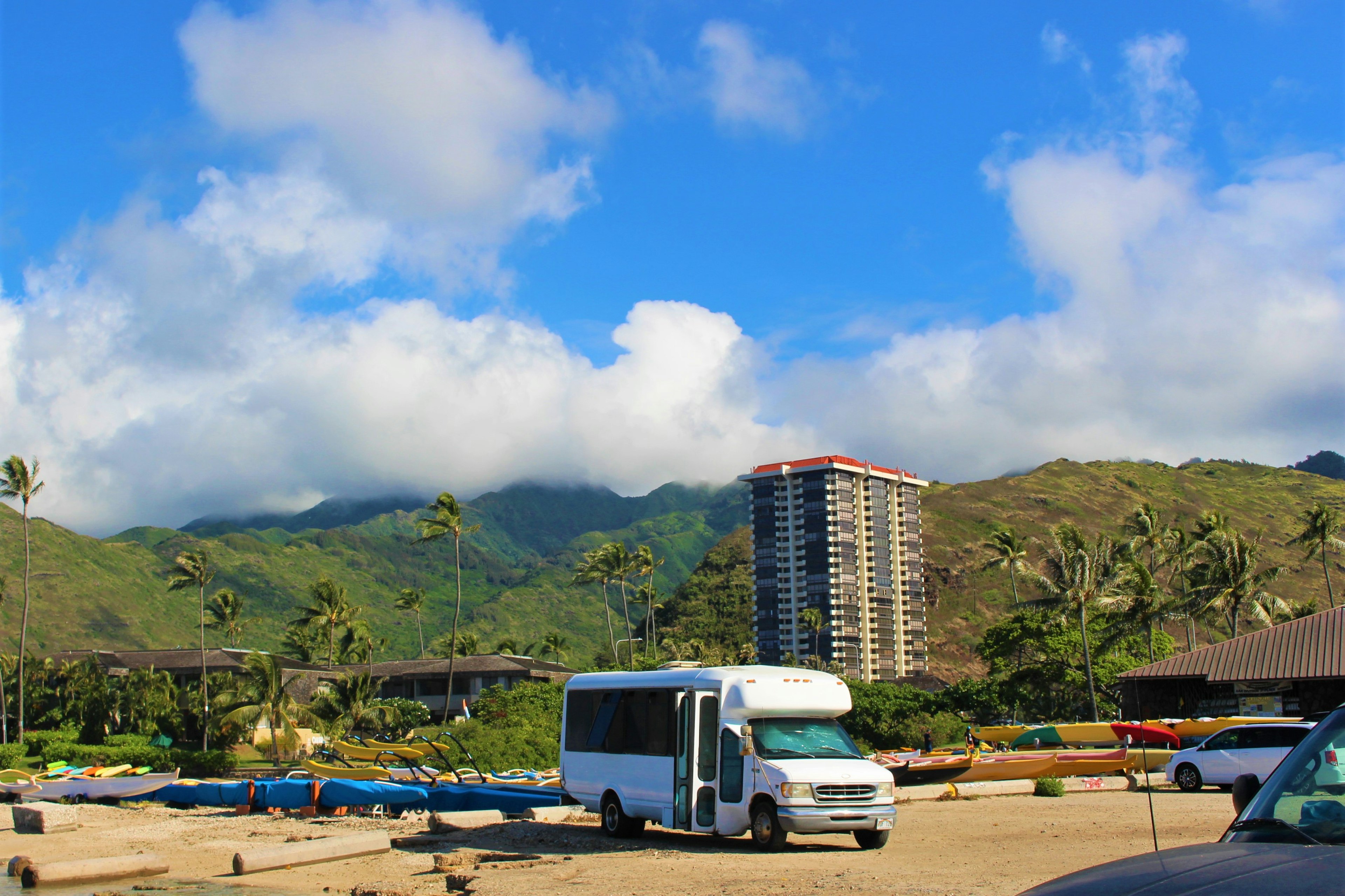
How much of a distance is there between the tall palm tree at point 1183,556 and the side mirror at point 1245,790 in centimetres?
6065

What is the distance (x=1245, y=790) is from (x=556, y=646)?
11385cm

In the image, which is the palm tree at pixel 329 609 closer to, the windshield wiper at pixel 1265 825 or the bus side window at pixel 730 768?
the bus side window at pixel 730 768

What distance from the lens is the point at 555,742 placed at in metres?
39.4

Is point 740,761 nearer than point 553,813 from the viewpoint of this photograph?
Yes

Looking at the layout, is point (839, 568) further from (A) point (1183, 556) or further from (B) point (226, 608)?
(B) point (226, 608)

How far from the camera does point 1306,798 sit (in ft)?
14.7

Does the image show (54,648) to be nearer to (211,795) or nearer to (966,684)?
(966,684)

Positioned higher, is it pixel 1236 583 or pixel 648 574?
pixel 648 574

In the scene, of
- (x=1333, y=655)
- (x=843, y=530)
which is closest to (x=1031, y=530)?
(x=843, y=530)

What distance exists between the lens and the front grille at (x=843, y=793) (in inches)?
517

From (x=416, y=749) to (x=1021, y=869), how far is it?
67.1 feet

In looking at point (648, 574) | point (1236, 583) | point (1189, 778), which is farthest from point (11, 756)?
point (648, 574)

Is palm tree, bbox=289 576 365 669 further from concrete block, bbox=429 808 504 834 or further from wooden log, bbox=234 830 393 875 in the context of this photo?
wooden log, bbox=234 830 393 875

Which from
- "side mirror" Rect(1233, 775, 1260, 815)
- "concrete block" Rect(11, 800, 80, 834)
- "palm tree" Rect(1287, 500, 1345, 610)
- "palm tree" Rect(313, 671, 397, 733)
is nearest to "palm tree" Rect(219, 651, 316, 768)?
"palm tree" Rect(313, 671, 397, 733)
